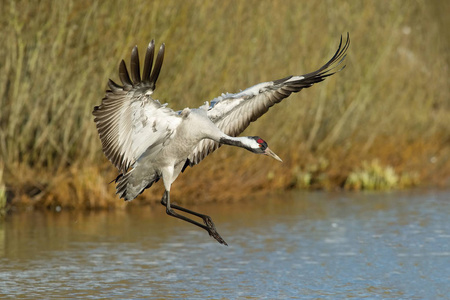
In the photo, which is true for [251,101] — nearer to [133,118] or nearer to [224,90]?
[133,118]

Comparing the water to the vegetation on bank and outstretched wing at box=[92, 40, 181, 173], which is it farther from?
outstretched wing at box=[92, 40, 181, 173]

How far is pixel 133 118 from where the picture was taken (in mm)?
8969

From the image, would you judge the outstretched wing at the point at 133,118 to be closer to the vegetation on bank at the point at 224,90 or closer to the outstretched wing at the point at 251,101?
the outstretched wing at the point at 251,101

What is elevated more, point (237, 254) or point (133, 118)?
point (133, 118)

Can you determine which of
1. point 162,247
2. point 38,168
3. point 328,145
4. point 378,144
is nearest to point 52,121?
point 38,168

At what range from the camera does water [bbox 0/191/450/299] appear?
8.43m

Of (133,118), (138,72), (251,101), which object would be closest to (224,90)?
(251,101)

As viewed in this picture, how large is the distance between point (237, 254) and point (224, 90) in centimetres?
593

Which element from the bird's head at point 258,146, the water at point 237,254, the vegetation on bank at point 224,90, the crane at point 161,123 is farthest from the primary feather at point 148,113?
the vegetation on bank at point 224,90

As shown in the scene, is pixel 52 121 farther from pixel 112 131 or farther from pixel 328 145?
pixel 328 145

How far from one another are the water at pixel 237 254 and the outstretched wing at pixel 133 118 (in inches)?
51.1

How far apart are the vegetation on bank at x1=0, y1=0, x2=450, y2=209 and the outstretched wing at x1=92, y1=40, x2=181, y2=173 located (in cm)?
468

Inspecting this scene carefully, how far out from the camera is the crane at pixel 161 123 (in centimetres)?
867

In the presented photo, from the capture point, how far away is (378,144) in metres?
21.1
